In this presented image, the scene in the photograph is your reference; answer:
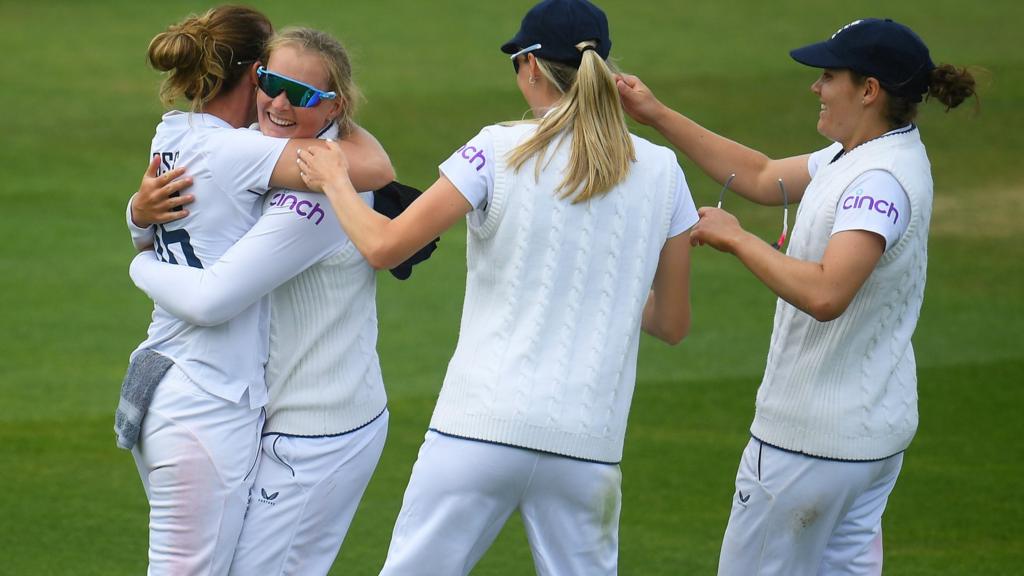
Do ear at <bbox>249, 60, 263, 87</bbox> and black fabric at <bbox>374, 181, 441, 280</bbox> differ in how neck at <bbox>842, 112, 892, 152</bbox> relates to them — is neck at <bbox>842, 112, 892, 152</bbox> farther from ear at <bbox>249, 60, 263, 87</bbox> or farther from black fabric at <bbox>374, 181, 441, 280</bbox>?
ear at <bbox>249, 60, 263, 87</bbox>

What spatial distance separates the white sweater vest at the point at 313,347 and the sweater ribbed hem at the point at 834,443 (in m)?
1.18

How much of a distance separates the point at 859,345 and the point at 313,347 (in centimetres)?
143

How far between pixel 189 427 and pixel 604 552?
1.08 meters

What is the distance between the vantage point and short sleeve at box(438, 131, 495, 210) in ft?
11.3

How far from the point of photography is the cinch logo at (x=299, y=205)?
3.75 m

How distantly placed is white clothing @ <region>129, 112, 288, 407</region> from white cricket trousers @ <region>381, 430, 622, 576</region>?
1.86 ft

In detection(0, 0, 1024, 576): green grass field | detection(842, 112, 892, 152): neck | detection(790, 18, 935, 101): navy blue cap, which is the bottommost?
detection(0, 0, 1024, 576): green grass field

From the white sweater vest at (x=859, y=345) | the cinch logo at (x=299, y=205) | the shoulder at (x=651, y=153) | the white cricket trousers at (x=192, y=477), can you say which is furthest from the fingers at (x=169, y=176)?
the white sweater vest at (x=859, y=345)

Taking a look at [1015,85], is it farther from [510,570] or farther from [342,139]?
[342,139]

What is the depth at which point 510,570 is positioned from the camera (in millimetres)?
6023

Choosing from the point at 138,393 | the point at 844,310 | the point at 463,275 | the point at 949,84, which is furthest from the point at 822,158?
the point at 463,275

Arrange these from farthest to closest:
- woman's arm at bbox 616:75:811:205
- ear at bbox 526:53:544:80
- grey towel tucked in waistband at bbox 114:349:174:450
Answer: woman's arm at bbox 616:75:811:205 → grey towel tucked in waistband at bbox 114:349:174:450 → ear at bbox 526:53:544:80

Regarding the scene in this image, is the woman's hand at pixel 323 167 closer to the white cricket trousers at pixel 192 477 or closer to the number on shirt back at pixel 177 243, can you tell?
the number on shirt back at pixel 177 243

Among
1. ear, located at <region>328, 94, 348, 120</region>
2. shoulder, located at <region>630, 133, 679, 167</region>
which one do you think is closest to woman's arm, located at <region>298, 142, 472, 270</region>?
ear, located at <region>328, 94, 348, 120</region>
